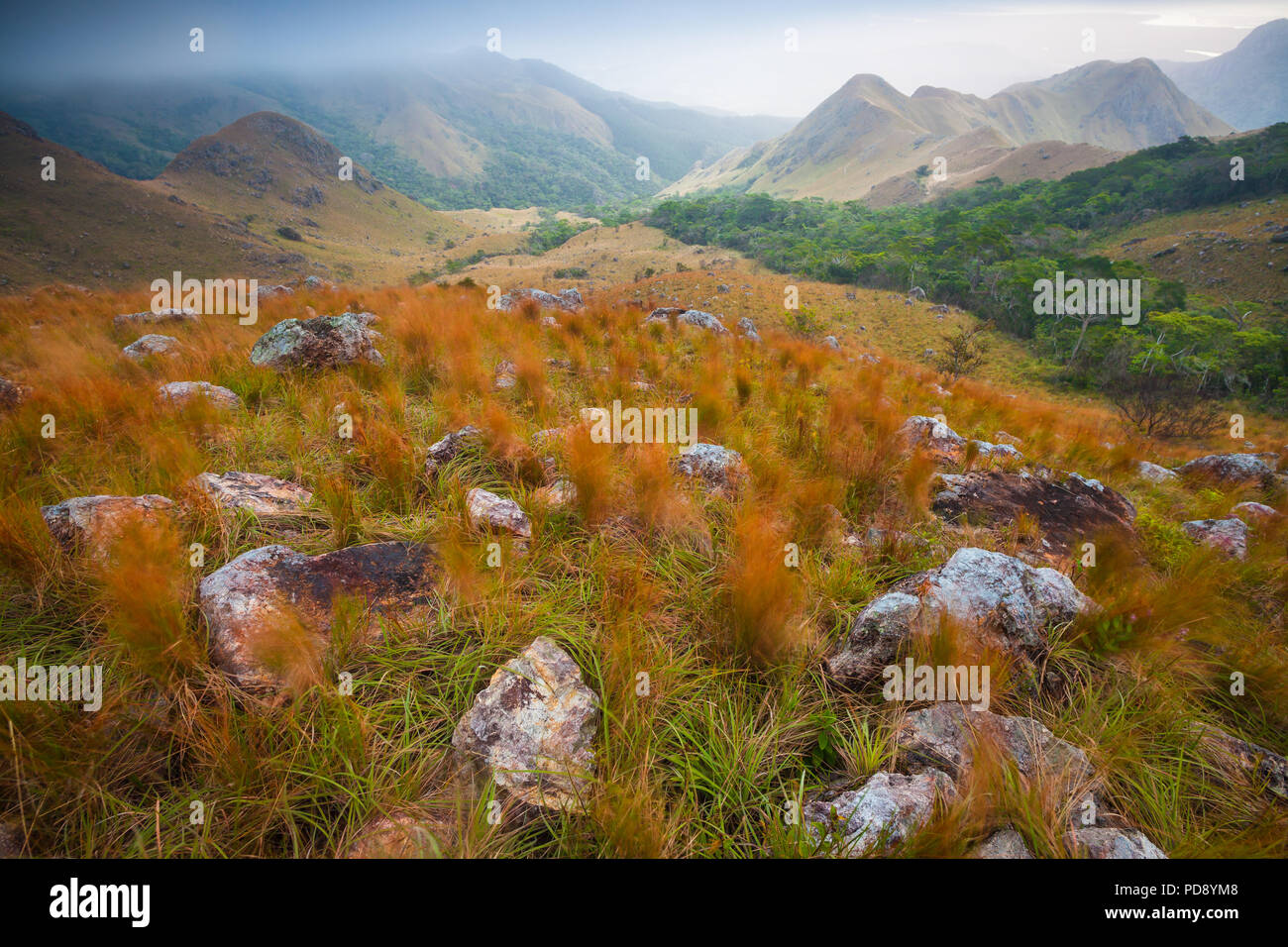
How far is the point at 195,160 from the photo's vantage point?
286ft

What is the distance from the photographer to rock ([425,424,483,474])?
3.32m

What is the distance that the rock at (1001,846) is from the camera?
5.20ft

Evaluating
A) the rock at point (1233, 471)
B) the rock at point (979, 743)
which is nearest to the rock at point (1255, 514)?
the rock at point (1233, 471)

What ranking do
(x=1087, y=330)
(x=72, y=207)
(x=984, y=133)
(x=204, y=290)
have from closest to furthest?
1. (x=204, y=290)
2. (x=1087, y=330)
3. (x=72, y=207)
4. (x=984, y=133)

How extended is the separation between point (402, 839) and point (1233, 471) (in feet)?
37.4

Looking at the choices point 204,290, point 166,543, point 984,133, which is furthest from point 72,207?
point 984,133

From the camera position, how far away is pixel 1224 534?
4.26 meters

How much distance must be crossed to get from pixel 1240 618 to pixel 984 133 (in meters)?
184

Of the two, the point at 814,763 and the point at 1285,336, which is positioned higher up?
the point at 1285,336

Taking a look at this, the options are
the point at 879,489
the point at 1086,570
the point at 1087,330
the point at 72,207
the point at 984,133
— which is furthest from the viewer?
the point at 984,133

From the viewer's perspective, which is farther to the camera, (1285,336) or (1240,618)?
(1285,336)

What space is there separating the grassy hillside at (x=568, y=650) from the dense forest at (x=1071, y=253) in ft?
108

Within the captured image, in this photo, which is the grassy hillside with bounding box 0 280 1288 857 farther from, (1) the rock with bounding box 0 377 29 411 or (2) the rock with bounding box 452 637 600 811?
(1) the rock with bounding box 0 377 29 411

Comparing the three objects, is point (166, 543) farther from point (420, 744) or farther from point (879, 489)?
point (879, 489)
